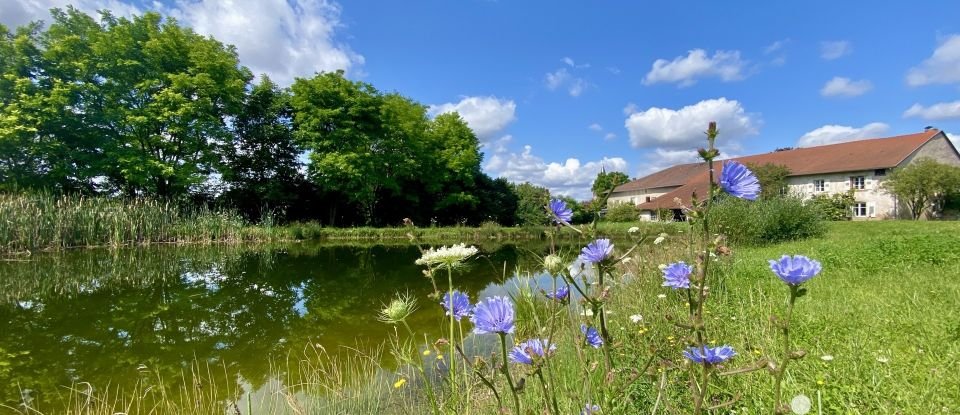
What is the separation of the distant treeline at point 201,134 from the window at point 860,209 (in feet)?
62.5

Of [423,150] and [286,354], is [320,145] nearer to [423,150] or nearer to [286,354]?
[423,150]

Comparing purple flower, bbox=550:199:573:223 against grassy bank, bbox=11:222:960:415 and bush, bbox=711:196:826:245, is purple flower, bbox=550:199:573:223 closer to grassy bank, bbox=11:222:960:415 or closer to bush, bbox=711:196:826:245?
grassy bank, bbox=11:222:960:415

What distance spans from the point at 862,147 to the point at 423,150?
28.6 metres

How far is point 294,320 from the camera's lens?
18.0 feet

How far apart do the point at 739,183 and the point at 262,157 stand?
79.5ft

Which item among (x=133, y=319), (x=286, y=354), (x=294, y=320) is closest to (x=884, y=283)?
(x=286, y=354)

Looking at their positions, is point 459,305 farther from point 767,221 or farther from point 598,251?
point 767,221

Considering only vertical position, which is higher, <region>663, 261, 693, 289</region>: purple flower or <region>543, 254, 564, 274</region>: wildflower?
<region>543, 254, 564, 274</region>: wildflower

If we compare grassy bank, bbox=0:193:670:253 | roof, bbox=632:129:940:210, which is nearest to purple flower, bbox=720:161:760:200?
grassy bank, bbox=0:193:670:253

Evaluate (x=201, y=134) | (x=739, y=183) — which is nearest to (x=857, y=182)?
(x=739, y=183)

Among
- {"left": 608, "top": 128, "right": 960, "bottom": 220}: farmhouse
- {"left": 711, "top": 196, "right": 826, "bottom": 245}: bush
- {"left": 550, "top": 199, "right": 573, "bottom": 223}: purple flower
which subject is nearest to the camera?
{"left": 550, "top": 199, "right": 573, "bottom": 223}: purple flower

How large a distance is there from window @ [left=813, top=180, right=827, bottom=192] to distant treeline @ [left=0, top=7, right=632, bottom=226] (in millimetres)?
18741

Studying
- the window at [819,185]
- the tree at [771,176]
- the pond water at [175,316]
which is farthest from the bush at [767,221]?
the window at [819,185]

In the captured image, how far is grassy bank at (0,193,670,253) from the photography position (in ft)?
33.5
